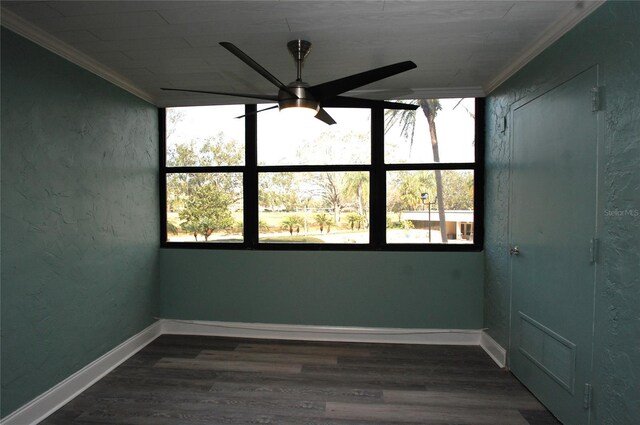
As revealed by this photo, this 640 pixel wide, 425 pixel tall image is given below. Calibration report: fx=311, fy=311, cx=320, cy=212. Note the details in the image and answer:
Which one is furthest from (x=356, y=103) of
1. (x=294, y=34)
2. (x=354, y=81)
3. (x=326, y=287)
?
(x=326, y=287)

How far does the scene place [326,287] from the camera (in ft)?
10.5

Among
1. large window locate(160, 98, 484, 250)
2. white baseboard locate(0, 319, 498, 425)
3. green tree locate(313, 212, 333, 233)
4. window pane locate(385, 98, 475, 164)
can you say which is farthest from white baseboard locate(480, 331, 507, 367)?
green tree locate(313, 212, 333, 233)

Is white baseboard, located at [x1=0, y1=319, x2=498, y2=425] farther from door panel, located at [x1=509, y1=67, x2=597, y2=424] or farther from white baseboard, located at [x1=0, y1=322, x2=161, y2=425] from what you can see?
door panel, located at [x1=509, y1=67, x2=597, y2=424]

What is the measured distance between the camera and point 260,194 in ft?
10.9

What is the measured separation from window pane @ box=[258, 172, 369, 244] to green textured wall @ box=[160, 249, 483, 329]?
0.20 metres

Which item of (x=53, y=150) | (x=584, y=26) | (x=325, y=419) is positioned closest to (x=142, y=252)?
(x=53, y=150)

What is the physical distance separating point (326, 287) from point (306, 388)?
1.03m

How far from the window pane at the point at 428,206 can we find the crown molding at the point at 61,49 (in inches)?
A: 103

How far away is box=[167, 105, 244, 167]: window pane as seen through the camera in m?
3.31

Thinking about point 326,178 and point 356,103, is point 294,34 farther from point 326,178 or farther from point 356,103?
point 326,178

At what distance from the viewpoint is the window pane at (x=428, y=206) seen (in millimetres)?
3123

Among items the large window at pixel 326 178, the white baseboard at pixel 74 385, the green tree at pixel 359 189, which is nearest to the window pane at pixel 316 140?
the large window at pixel 326 178

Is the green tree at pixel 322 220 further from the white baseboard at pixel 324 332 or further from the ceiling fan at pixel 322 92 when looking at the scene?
the ceiling fan at pixel 322 92

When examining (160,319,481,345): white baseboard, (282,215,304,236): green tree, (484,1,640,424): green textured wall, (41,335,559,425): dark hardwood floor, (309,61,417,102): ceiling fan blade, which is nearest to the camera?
(484,1,640,424): green textured wall
